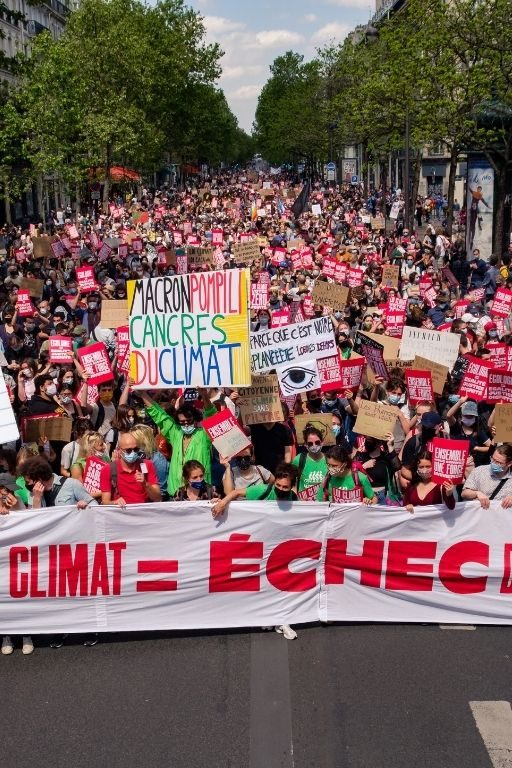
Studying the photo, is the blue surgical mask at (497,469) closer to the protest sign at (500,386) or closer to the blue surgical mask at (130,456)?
the protest sign at (500,386)

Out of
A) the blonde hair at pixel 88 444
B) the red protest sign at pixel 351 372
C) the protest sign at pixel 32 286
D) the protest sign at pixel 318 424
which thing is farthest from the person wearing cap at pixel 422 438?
the protest sign at pixel 32 286

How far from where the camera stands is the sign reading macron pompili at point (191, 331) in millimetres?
8602

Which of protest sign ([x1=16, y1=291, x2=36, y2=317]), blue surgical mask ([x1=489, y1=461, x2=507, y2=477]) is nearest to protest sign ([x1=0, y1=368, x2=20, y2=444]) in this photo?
blue surgical mask ([x1=489, y1=461, x2=507, y2=477])

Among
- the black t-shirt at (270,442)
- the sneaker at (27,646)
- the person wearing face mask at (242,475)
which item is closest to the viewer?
the sneaker at (27,646)

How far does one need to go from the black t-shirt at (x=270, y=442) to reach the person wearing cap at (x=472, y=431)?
157cm

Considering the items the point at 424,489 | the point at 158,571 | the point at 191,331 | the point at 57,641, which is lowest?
the point at 57,641

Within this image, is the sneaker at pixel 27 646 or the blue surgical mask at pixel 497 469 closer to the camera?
the sneaker at pixel 27 646

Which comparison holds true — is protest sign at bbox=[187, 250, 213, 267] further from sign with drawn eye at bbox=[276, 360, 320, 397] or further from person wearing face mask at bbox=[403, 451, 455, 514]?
person wearing face mask at bbox=[403, 451, 455, 514]

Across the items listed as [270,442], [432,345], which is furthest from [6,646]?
[432,345]

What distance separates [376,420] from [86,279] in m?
9.26

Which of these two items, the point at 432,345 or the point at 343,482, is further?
the point at 432,345

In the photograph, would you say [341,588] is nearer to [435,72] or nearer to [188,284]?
[188,284]

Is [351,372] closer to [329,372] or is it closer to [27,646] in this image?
[329,372]

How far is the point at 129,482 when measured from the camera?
7.79 meters
